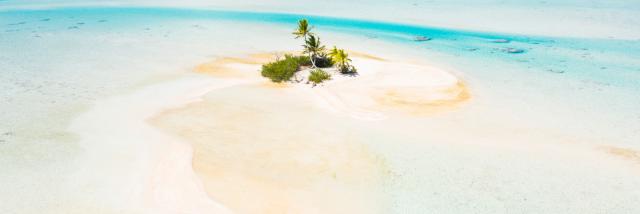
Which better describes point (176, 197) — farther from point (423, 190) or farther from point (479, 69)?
point (479, 69)

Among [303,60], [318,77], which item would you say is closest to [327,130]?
[318,77]

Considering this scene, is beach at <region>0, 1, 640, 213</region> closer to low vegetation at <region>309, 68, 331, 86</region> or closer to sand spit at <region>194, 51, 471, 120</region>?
sand spit at <region>194, 51, 471, 120</region>

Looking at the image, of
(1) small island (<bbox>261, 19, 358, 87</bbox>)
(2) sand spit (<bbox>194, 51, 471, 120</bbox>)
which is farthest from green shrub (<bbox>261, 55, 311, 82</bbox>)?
(2) sand spit (<bbox>194, 51, 471, 120</bbox>)

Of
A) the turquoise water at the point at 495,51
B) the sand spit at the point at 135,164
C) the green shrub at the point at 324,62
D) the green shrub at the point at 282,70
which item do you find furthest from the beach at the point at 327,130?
the green shrub at the point at 324,62

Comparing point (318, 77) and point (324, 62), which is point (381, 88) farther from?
point (324, 62)

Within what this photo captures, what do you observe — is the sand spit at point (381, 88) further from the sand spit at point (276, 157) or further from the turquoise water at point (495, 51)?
the turquoise water at point (495, 51)
